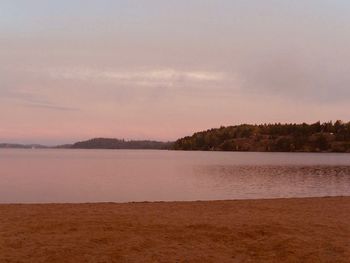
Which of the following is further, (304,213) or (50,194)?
(50,194)

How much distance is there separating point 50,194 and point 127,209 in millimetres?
18966

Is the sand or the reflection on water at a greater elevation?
the sand

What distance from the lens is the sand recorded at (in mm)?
10508

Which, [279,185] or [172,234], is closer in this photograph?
[172,234]

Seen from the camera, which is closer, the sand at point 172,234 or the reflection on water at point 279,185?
the sand at point 172,234

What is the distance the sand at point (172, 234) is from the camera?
10.5 meters

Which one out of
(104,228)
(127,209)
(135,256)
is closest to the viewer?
(135,256)

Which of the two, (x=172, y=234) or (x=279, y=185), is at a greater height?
(x=172, y=234)

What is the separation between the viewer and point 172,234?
501 inches

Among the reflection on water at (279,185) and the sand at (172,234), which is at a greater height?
the sand at (172,234)

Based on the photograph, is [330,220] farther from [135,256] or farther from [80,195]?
[80,195]

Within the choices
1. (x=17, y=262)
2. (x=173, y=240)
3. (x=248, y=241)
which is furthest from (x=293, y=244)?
(x=17, y=262)

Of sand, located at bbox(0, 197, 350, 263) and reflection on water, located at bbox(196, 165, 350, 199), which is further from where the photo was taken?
reflection on water, located at bbox(196, 165, 350, 199)

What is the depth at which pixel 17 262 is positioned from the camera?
975 cm
